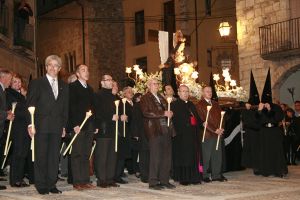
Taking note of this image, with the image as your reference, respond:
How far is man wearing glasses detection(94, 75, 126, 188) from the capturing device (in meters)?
8.43

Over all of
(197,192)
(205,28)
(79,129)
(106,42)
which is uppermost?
(205,28)

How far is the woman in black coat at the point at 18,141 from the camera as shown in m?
8.53

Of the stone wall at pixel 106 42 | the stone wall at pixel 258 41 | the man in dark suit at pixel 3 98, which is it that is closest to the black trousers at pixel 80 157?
the man in dark suit at pixel 3 98

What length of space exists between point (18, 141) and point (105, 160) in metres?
1.47

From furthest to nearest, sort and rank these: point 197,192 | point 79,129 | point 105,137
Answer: point 105,137, point 79,129, point 197,192

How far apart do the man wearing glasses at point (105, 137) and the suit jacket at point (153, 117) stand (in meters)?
0.60

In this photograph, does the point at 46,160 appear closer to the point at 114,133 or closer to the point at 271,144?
the point at 114,133

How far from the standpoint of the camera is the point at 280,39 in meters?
18.5

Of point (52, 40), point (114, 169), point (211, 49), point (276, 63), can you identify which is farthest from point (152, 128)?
point (52, 40)

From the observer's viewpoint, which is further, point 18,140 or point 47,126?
point 18,140

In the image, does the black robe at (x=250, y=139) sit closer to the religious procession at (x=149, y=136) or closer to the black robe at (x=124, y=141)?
the religious procession at (x=149, y=136)

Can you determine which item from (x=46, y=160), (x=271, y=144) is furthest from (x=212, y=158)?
(x=46, y=160)

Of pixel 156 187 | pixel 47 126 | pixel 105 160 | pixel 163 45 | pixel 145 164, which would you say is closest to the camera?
pixel 47 126

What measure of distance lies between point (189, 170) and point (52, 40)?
2803cm
